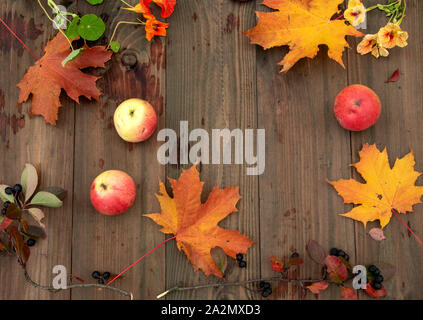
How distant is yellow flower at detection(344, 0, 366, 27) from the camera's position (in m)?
0.98

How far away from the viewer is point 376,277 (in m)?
0.97

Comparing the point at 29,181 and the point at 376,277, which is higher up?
the point at 29,181

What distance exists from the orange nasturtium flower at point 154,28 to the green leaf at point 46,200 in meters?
0.48

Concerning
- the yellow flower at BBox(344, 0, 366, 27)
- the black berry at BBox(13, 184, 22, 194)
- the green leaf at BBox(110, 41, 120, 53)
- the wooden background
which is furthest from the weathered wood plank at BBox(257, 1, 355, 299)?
the black berry at BBox(13, 184, 22, 194)

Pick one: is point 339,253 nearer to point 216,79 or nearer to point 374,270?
point 374,270

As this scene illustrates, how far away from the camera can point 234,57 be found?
3.47ft

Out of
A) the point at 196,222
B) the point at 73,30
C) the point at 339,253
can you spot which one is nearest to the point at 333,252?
the point at 339,253

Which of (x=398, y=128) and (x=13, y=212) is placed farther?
(x=398, y=128)

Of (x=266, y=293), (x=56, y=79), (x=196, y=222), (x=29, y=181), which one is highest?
(x=56, y=79)

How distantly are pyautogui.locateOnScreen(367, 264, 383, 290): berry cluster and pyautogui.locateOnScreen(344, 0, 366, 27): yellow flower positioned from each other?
2.02ft

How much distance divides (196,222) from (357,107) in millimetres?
491

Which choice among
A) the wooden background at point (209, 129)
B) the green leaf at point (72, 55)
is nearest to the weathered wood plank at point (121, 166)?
the wooden background at point (209, 129)

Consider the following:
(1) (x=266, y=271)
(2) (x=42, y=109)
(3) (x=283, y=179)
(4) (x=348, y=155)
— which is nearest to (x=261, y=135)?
(3) (x=283, y=179)
